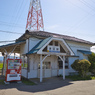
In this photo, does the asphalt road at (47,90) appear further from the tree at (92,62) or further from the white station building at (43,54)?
the tree at (92,62)

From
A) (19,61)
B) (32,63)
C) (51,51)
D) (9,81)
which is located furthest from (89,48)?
(9,81)

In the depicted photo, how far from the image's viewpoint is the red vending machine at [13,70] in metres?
8.69

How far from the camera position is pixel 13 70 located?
8938 mm

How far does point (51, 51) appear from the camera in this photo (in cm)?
1027

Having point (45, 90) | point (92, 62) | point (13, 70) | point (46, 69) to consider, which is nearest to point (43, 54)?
point (46, 69)

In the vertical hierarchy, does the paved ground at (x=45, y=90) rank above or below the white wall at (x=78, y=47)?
below

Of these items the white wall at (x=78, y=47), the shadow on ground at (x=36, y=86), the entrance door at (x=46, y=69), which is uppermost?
the white wall at (x=78, y=47)

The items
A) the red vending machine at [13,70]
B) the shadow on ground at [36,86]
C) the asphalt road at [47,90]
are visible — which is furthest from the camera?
the red vending machine at [13,70]

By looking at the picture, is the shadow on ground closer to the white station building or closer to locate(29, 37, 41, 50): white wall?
the white station building

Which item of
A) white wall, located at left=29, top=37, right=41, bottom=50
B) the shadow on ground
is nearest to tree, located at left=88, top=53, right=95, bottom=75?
the shadow on ground

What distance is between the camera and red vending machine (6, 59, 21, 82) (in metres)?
8.69

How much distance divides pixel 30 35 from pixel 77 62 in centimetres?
666

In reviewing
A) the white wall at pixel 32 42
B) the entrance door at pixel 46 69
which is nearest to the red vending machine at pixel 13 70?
the white wall at pixel 32 42

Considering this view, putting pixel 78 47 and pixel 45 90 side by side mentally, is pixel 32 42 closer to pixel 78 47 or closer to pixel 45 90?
pixel 45 90
